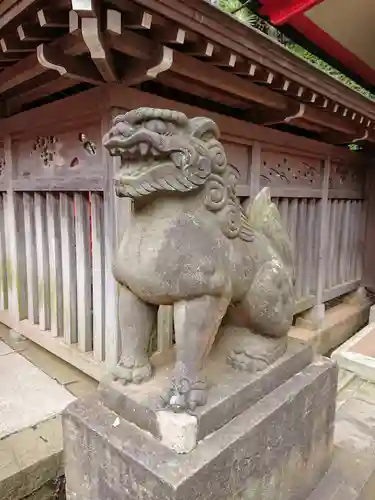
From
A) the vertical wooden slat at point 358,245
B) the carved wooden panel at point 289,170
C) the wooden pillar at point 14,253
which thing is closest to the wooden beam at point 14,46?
the wooden pillar at point 14,253

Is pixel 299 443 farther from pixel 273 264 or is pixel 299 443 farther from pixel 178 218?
pixel 178 218

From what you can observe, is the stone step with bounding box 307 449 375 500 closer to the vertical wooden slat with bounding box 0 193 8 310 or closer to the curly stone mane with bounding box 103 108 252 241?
the curly stone mane with bounding box 103 108 252 241

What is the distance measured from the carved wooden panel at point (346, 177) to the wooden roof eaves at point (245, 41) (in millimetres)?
1469

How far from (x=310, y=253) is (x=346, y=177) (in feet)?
4.02

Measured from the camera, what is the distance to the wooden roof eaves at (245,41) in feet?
5.16

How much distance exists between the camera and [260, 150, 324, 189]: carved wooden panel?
10.8 ft

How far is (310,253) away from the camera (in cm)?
407

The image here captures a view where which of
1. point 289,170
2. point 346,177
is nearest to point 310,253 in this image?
point 289,170

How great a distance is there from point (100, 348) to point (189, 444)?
1.60 m

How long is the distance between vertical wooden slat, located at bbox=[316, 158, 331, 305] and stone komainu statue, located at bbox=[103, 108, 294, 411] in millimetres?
2985

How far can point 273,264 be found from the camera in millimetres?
1442

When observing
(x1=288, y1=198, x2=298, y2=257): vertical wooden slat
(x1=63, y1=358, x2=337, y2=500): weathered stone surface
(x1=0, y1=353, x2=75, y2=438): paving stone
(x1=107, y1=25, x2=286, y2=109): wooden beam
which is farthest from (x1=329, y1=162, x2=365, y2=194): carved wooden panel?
(x1=0, y1=353, x2=75, y2=438): paving stone

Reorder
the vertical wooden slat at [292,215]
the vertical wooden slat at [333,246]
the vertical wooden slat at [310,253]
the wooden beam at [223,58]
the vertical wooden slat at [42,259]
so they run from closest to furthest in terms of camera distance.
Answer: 1. the wooden beam at [223,58]
2. the vertical wooden slat at [42,259]
3. the vertical wooden slat at [292,215]
4. the vertical wooden slat at [310,253]
5. the vertical wooden slat at [333,246]

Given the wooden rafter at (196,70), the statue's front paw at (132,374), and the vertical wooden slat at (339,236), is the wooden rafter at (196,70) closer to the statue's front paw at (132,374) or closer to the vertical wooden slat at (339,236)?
the statue's front paw at (132,374)
